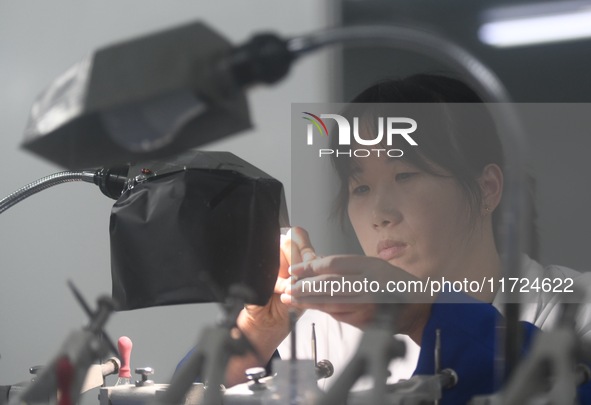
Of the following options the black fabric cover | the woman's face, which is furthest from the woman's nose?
the black fabric cover

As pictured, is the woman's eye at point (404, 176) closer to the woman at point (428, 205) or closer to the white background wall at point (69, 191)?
the woman at point (428, 205)

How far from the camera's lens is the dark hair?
1.52 m

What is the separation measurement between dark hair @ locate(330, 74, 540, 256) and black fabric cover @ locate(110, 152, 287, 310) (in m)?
0.38

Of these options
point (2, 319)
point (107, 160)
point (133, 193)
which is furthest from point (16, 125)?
point (107, 160)

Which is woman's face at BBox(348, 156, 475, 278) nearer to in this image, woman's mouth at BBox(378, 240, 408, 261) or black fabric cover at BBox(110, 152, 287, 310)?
woman's mouth at BBox(378, 240, 408, 261)

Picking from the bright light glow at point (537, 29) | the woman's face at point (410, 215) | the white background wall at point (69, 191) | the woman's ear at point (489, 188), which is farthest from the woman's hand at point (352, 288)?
the bright light glow at point (537, 29)

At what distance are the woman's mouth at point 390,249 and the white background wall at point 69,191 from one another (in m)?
0.52

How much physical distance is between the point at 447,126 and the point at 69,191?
1.12 meters

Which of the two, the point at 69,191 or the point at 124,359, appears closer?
the point at 124,359

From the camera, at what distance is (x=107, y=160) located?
2.33 ft

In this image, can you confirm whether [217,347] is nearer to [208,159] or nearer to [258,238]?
[258,238]

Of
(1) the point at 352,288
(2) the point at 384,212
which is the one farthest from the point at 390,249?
(1) the point at 352,288

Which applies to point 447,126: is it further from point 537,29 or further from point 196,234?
point 196,234

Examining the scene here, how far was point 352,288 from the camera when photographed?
3.81 feet
